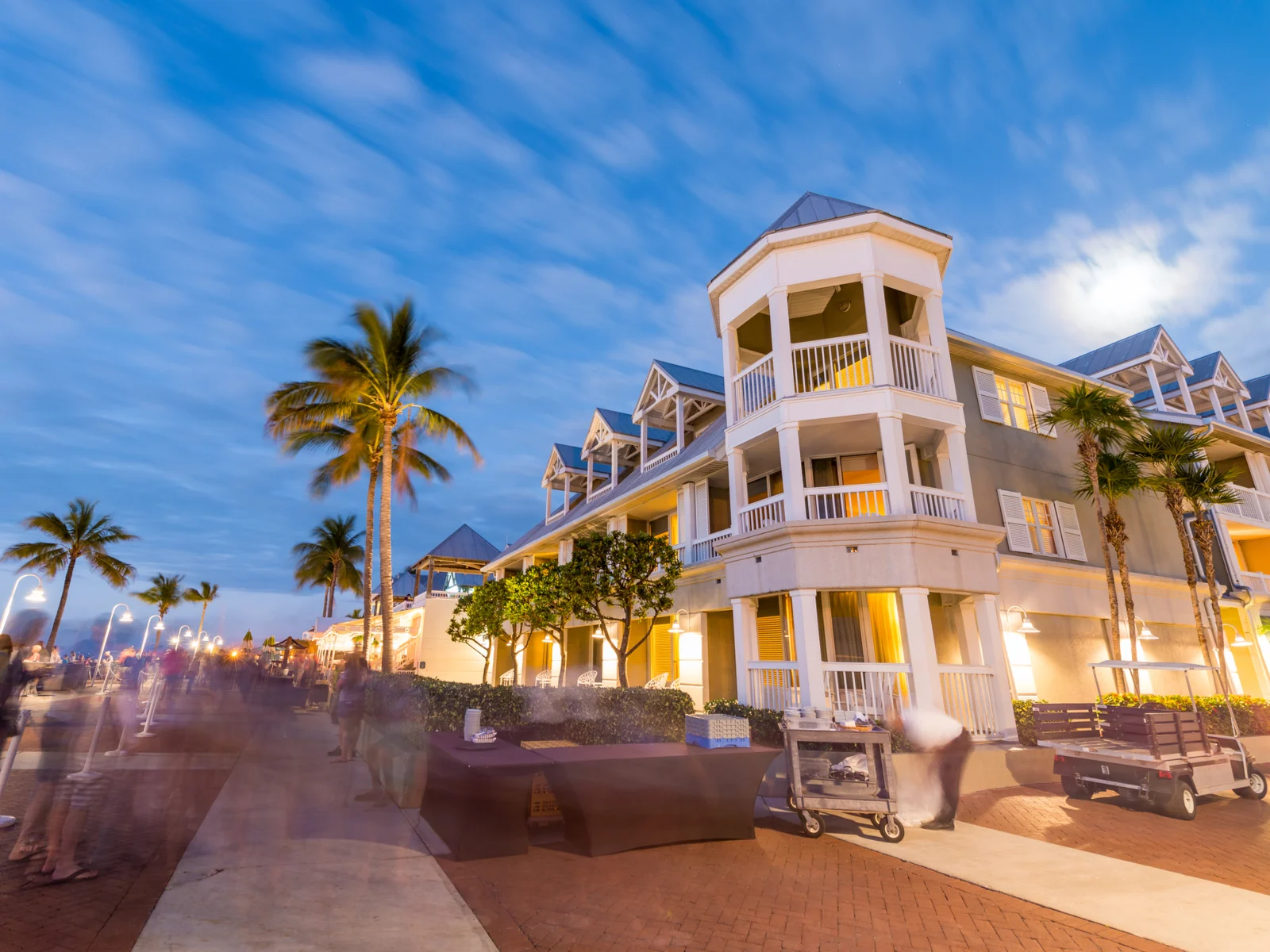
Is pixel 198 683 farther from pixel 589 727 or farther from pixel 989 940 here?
pixel 989 940

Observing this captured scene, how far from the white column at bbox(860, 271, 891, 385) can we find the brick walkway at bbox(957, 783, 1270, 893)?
7651 millimetres

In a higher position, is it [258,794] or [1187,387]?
[1187,387]

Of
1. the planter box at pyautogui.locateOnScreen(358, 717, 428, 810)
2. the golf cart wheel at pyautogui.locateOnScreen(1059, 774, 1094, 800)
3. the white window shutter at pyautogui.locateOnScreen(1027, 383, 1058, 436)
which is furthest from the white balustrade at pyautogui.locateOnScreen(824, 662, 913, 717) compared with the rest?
the white window shutter at pyautogui.locateOnScreen(1027, 383, 1058, 436)

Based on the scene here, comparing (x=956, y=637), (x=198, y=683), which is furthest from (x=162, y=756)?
(x=198, y=683)

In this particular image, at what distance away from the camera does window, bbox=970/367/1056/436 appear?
15.6 meters

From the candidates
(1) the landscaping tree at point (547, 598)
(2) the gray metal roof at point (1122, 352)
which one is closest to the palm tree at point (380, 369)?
(1) the landscaping tree at point (547, 598)

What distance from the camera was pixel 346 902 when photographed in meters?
4.67

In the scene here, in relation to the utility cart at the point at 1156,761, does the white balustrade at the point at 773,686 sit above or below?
above

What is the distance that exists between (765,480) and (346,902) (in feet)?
43.0

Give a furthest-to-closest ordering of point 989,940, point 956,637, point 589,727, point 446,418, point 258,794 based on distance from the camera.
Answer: point 446,418, point 956,637, point 589,727, point 258,794, point 989,940

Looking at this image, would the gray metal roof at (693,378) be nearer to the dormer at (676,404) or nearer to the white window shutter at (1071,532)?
the dormer at (676,404)

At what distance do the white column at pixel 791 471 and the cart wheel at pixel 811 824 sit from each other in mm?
5728

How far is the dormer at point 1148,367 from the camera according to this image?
19.8m

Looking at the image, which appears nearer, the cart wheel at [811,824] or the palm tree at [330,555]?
the cart wheel at [811,824]
